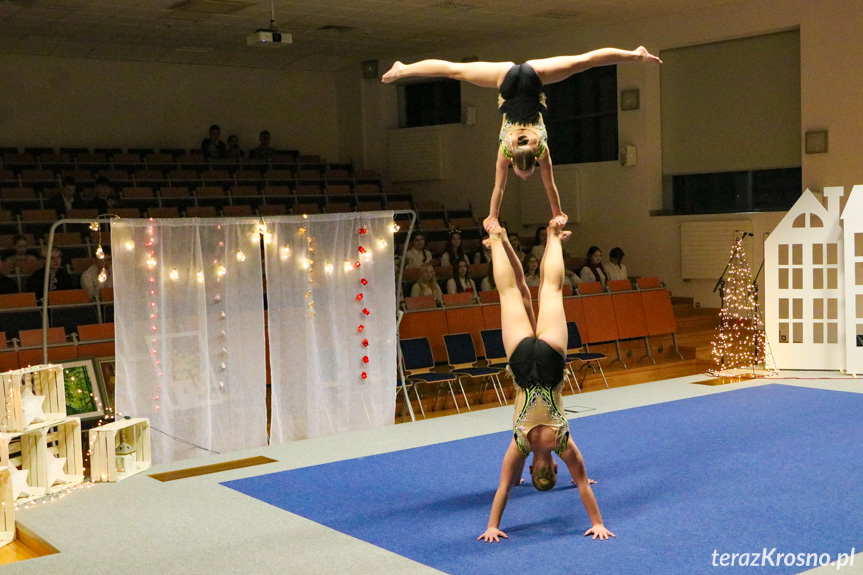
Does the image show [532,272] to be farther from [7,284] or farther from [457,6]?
[7,284]

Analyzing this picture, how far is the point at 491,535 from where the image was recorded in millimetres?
4613

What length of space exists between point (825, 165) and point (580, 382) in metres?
4.11

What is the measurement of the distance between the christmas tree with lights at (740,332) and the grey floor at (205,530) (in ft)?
13.5

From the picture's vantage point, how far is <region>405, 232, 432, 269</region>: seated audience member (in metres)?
10.5

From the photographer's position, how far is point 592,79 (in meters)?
13.1

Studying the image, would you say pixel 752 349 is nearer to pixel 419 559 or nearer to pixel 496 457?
pixel 496 457

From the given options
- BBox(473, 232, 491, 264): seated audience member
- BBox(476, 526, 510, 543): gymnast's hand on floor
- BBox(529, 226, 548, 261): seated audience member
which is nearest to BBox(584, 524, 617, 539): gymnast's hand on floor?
BBox(476, 526, 510, 543): gymnast's hand on floor

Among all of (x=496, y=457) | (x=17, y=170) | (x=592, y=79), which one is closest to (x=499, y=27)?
(x=592, y=79)

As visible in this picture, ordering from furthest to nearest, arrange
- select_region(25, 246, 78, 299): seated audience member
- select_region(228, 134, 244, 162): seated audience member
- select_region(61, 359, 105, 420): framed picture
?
select_region(228, 134, 244, 162): seated audience member → select_region(25, 246, 78, 299): seated audience member → select_region(61, 359, 105, 420): framed picture

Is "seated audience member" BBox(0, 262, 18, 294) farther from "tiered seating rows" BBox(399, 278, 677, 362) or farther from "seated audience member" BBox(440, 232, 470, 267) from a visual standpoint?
"seated audience member" BBox(440, 232, 470, 267)

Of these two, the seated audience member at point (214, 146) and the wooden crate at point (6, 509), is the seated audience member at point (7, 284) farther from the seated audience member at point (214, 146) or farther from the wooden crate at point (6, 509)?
the seated audience member at point (214, 146)

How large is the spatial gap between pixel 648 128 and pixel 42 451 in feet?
29.4

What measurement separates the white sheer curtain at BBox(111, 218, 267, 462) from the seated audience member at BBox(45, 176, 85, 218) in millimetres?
4008

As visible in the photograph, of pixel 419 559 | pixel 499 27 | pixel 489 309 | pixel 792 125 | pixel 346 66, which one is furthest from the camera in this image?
pixel 346 66
